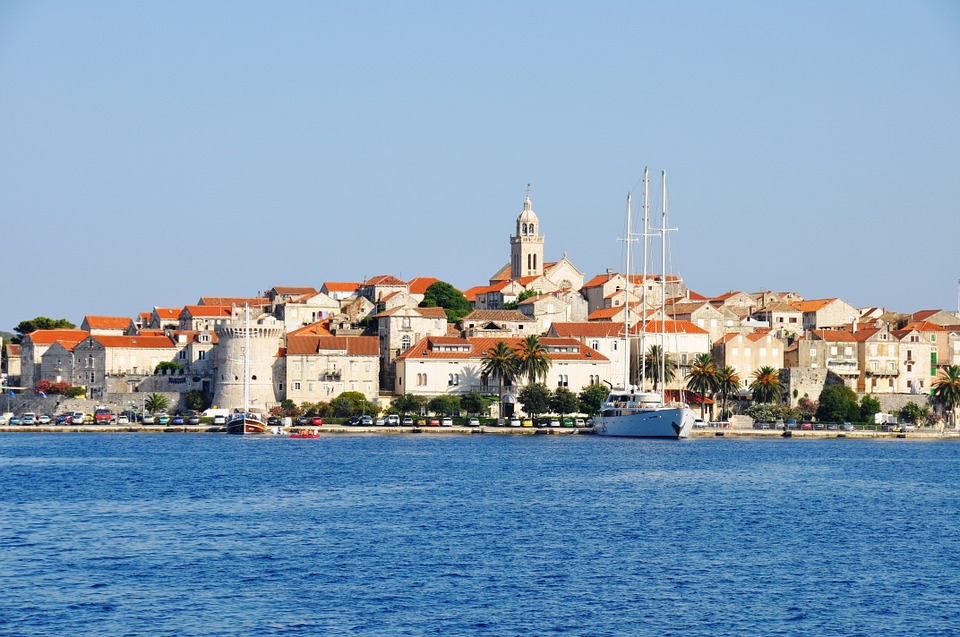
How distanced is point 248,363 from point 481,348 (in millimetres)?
16274

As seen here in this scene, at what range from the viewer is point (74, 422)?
94125 mm

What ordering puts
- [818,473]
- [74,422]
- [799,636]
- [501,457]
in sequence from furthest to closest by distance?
[74,422], [501,457], [818,473], [799,636]

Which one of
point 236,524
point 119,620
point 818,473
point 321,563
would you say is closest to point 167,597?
point 119,620

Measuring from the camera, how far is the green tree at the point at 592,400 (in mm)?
95375

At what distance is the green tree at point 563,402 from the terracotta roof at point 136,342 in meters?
29.7

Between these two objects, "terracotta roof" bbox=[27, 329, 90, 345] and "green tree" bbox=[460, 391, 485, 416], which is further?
"terracotta roof" bbox=[27, 329, 90, 345]

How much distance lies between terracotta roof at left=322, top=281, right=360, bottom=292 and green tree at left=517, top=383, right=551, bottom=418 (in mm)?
40679

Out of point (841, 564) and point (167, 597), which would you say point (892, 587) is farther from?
point (167, 597)

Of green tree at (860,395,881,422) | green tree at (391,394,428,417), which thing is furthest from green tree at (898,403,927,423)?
green tree at (391,394,428,417)

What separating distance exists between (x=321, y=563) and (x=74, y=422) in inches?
2551

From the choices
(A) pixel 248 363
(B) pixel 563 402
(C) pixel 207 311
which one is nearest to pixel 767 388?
(B) pixel 563 402

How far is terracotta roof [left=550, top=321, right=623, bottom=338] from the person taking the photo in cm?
10456

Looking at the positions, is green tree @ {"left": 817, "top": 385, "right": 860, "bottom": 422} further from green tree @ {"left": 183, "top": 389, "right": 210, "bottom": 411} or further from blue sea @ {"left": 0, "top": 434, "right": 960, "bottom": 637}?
green tree @ {"left": 183, "top": 389, "right": 210, "bottom": 411}

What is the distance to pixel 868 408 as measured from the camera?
328 feet
